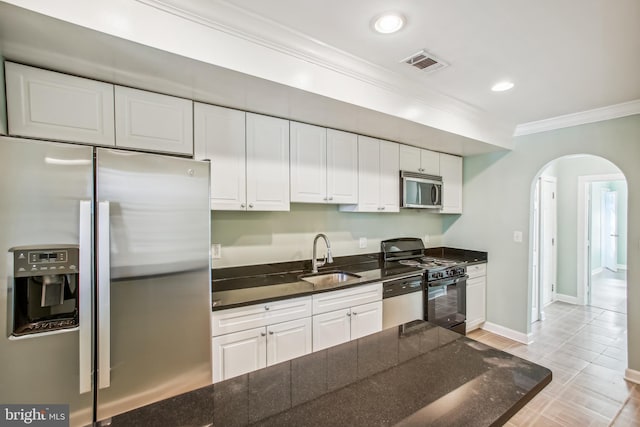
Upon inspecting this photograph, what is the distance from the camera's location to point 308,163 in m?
2.58

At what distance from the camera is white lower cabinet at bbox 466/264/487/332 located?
11.6 feet

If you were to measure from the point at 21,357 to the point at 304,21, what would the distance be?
6.95 ft

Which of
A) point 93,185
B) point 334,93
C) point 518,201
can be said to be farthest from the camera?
point 518,201

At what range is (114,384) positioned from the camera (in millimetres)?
1478

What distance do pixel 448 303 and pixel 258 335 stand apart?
7.23 feet

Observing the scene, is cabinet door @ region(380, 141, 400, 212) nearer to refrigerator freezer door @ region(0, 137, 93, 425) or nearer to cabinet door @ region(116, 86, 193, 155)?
cabinet door @ region(116, 86, 193, 155)

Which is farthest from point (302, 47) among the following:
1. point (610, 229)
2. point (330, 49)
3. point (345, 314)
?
point (610, 229)

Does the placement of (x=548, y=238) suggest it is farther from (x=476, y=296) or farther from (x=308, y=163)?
(x=308, y=163)

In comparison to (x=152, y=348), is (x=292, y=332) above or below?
below

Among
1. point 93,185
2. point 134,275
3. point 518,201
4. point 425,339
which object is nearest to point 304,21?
point 93,185

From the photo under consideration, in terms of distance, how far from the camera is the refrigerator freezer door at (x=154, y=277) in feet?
4.82

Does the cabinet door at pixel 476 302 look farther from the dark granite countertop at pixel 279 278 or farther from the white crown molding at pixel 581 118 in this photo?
the white crown molding at pixel 581 118

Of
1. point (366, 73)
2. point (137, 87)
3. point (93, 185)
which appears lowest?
point (93, 185)

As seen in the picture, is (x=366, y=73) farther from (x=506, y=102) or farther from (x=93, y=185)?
(x=93, y=185)
